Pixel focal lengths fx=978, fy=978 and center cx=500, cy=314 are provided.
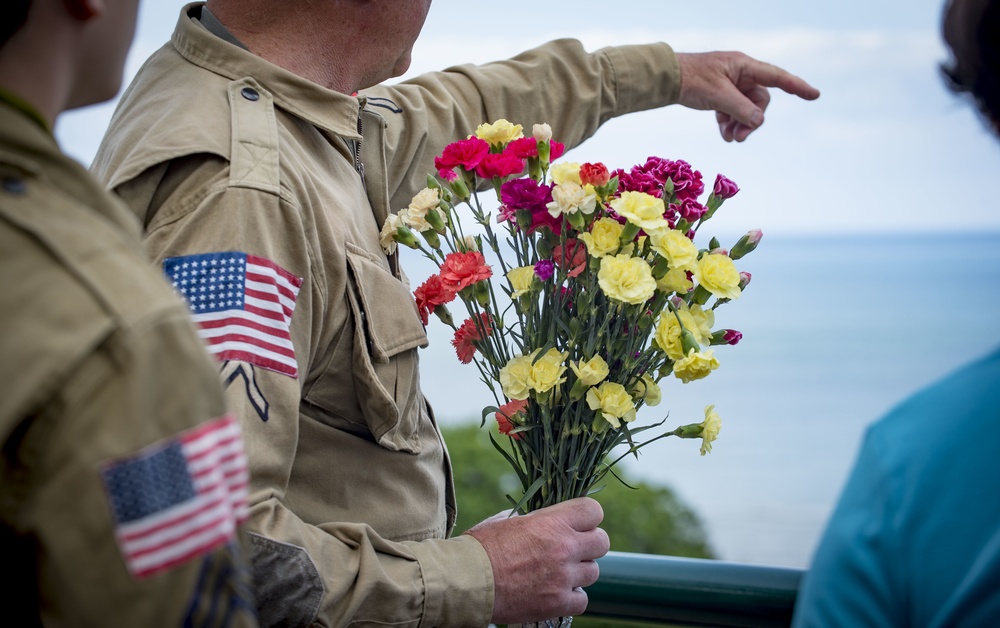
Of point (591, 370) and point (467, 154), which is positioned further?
Answer: point (467, 154)

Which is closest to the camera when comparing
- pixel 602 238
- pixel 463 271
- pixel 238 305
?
pixel 238 305

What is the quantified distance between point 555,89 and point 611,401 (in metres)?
1.24

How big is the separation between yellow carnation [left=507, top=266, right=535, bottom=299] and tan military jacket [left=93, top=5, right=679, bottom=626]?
9.5 inches

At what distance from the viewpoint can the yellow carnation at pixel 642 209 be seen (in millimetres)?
1502

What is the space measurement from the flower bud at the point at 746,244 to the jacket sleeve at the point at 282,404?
2.25 ft

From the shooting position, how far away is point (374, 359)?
5.51ft

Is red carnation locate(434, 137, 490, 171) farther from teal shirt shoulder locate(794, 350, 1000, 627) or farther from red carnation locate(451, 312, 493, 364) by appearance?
teal shirt shoulder locate(794, 350, 1000, 627)

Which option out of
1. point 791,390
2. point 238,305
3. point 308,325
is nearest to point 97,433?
point 238,305

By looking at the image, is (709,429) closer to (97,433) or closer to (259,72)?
→ (259,72)

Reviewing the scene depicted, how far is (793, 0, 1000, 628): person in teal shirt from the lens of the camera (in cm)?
84

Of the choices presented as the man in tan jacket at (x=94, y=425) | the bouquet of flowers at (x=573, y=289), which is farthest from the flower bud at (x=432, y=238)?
the man in tan jacket at (x=94, y=425)

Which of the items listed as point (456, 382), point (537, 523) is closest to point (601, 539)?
point (537, 523)

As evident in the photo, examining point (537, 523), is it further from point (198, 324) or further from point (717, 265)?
point (198, 324)

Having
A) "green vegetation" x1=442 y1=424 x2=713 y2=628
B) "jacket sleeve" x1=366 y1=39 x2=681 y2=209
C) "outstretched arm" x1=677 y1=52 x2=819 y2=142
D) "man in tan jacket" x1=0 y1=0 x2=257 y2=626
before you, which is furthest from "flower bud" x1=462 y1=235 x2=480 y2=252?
"green vegetation" x1=442 y1=424 x2=713 y2=628
